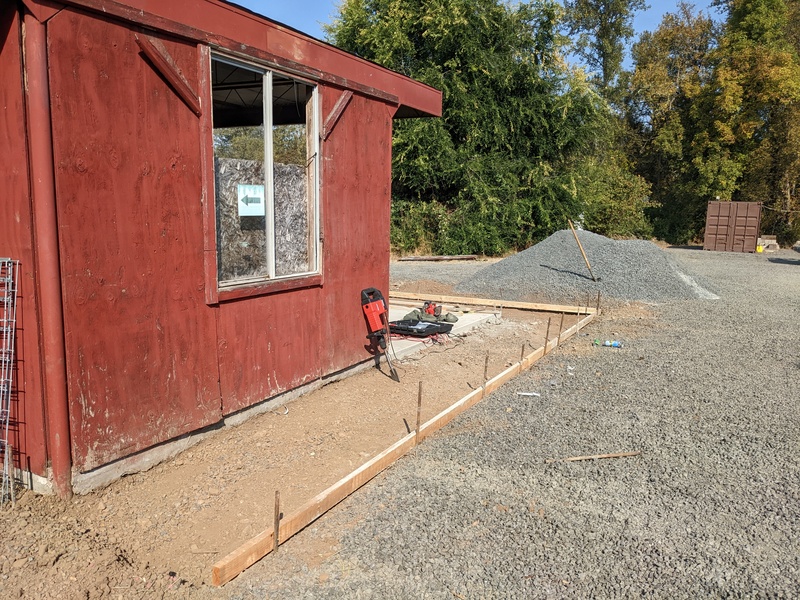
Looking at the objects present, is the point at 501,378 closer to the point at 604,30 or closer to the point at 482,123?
the point at 482,123

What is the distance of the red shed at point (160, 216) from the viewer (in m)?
3.67

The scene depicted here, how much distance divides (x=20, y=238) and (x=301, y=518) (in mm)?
2460

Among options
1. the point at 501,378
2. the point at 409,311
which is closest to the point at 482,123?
the point at 409,311

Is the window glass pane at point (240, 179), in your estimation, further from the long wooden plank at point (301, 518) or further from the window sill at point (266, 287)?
the long wooden plank at point (301, 518)

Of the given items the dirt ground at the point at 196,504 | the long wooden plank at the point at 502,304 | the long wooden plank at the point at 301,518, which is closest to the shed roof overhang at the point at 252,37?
the dirt ground at the point at 196,504

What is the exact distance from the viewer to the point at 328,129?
19.7 feet

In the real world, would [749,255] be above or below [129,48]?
below

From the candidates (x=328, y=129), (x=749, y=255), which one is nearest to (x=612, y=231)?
(x=749, y=255)

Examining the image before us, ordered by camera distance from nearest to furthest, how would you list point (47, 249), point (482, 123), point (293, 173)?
point (47, 249), point (293, 173), point (482, 123)

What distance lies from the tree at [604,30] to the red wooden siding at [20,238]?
1552 inches

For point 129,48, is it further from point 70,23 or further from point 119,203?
point 119,203

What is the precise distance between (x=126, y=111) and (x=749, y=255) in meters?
28.4

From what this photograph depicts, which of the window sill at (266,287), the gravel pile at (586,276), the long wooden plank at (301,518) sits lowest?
the long wooden plank at (301,518)

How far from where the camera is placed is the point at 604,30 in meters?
39.0
